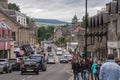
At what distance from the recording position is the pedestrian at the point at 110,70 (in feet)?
41.7

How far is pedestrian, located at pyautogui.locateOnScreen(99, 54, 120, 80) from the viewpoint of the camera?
12711 millimetres

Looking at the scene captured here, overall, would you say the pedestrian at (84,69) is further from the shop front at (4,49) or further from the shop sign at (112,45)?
the shop front at (4,49)

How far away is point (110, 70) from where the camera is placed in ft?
41.7

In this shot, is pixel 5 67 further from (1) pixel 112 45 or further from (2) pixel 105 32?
(2) pixel 105 32

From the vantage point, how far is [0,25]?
8038 centimetres

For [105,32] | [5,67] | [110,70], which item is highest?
[105,32]

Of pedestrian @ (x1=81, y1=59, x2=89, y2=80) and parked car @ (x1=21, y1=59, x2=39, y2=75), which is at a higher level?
pedestrian @ (x1=81, y1=59, x2=89, y2=80)

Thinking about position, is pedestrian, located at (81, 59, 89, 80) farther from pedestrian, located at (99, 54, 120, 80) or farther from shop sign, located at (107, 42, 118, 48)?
pedestrian, located at (99, 54, 120, 80)

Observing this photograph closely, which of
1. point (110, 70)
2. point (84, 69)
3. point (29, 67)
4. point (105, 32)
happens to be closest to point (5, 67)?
point (29, 67)

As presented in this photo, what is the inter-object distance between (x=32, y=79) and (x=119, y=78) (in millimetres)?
25800

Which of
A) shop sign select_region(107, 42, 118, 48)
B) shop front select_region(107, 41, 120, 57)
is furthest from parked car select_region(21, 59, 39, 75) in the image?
shop sign select_region(107, 42, 118, 48)

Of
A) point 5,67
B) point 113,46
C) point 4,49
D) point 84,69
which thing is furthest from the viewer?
point 4,49

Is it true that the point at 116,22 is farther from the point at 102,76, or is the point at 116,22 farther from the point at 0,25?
the point at 102,76

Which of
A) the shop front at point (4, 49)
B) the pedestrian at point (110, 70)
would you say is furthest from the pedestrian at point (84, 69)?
the shop front at point (4, 49)
